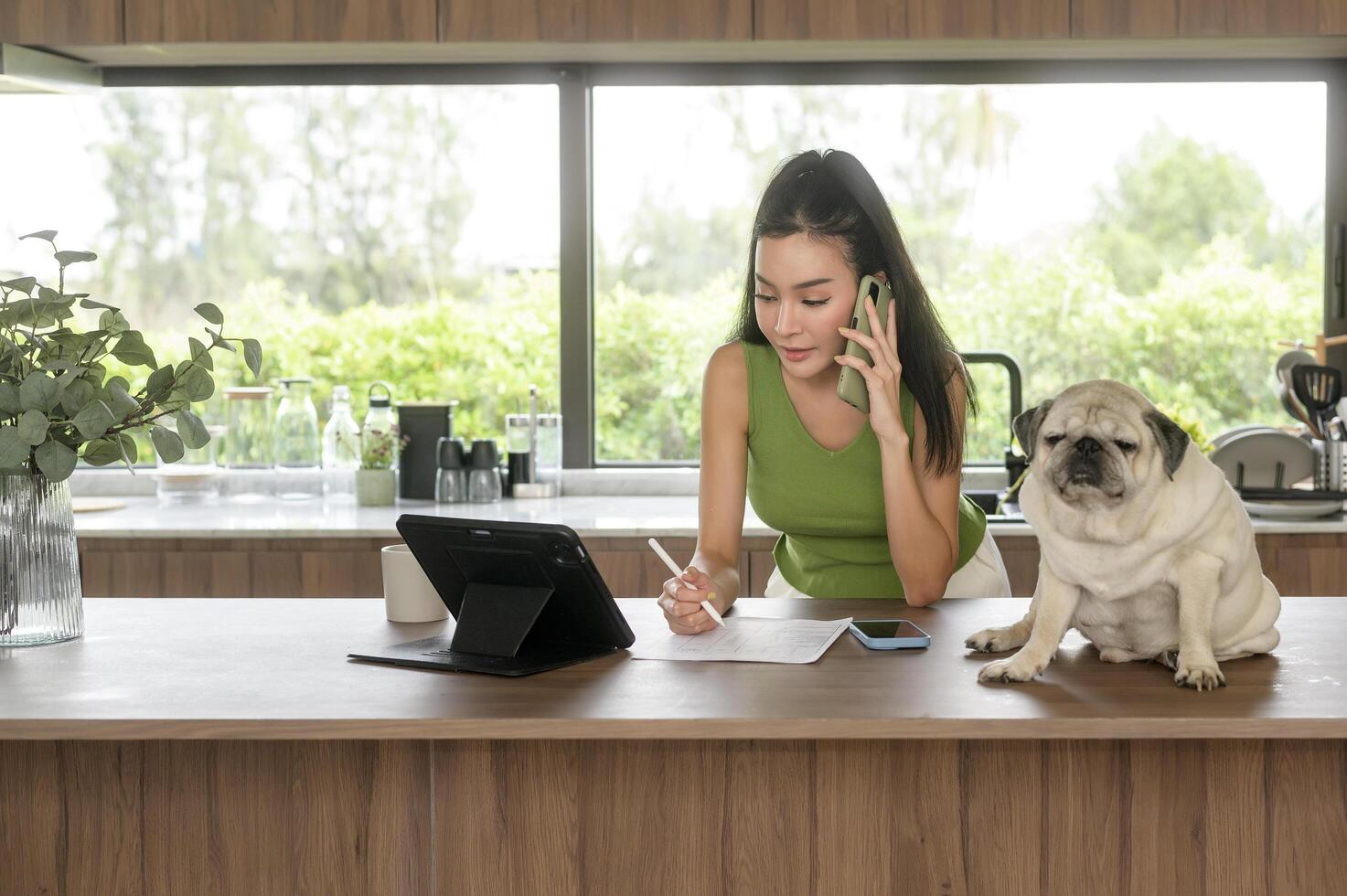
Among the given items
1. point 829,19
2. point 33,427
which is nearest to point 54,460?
point 33,427

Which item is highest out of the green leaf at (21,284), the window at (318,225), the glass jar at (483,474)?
the window at (318,225)

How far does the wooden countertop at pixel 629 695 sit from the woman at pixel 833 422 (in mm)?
362

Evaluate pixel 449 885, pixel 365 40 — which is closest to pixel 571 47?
pixel 365 40

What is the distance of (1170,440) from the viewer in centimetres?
138

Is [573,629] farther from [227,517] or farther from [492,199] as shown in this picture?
[492,199]

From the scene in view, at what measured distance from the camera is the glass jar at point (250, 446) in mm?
3699

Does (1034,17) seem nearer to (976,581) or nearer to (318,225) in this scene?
(976,581)

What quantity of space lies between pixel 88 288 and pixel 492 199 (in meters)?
1.28

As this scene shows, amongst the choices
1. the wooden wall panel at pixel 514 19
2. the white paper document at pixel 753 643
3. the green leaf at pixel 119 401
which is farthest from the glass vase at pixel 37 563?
the wooden wall panel at pixel 514 19

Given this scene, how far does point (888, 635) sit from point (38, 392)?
1.07 m

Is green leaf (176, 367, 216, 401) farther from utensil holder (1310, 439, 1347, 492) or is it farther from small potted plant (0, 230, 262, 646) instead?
utensil holder (1310, 439, 1347, 492)

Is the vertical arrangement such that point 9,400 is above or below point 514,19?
below

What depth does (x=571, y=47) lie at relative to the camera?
3365 mm

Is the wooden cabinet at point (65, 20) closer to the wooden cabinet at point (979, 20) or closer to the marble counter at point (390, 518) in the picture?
the marble counter at point (390, 518)
